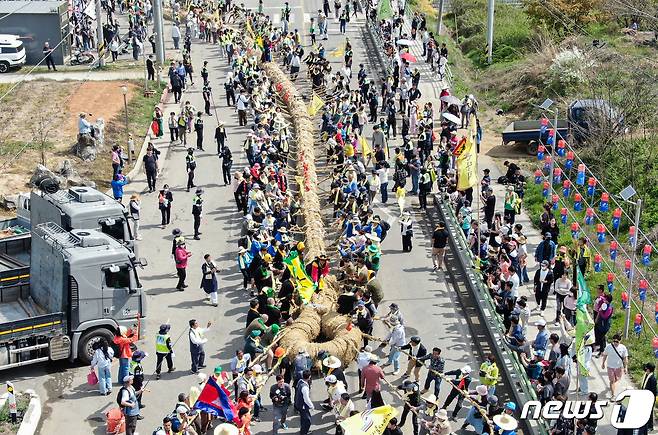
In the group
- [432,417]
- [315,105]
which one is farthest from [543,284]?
[315,105]

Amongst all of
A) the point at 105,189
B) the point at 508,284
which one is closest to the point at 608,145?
the point at 508,284

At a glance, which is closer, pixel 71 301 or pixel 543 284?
pixel 71 301

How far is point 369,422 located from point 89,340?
8.91 m

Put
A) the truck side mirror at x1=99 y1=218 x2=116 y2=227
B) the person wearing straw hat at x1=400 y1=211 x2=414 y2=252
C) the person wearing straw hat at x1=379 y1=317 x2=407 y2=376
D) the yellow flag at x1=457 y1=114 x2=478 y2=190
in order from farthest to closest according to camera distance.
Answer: the person wearing straw hat at x1=400 y1=211 x2=414 y2=252 → the yellow flag at x1=457 y1=114 x2=478 y2=190 → the truck side mirror at x1=99 y1=218 x2=116 y2=227 → the person wearing straw hat at x1=379 y1=317 x2=407 y2=376

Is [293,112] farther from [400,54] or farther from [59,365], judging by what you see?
[59,365]

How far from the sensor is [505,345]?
2725cm

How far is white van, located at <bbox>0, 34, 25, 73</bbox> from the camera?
5497 cm

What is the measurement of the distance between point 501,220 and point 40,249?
13.9 m

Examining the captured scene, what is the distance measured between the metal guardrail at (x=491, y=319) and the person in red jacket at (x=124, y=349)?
855 cm

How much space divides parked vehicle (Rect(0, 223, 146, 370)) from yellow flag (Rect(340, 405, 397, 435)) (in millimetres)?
8462

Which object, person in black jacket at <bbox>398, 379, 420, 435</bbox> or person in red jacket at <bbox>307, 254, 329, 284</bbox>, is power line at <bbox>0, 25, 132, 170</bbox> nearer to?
person in red jacket at <bbox>307, 254, 329, 284</bbox>

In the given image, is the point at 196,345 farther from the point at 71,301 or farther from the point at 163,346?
the point at 71,301

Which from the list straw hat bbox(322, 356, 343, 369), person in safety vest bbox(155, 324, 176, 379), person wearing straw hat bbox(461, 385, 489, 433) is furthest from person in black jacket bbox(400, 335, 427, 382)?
person in safety vest bbox(155, 324, 176, 379)

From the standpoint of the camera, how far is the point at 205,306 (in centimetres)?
3114
